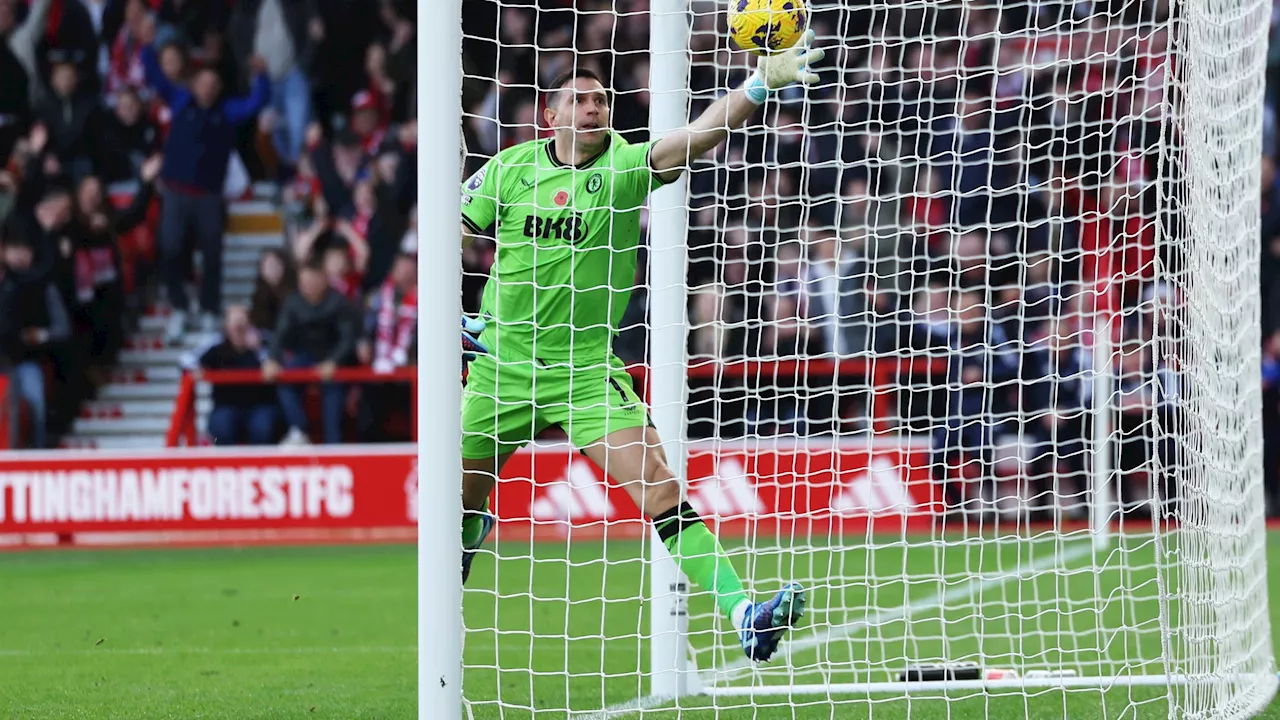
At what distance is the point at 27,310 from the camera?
1367cm

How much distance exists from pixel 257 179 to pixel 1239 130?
11.2m

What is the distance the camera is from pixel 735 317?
13.0 metres

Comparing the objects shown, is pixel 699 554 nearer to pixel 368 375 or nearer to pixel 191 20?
pixel 368 375

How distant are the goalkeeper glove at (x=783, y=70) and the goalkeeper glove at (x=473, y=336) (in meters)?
1.23

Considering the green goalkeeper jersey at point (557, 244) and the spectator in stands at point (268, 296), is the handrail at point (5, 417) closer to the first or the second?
the spectator in stands at point (268, 296)

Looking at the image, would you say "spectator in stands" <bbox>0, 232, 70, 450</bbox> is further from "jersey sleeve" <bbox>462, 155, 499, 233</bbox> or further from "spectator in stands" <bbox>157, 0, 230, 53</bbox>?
"jersey sleeve" <bbox>462, 155, 499, 233</bbox>

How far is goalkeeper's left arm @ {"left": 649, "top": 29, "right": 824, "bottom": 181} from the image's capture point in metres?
4.99

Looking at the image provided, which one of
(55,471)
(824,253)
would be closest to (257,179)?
(55,471)

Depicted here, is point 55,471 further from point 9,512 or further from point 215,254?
point 215,254

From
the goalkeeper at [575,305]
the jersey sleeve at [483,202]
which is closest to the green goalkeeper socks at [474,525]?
the goalkeeper at [575,305]

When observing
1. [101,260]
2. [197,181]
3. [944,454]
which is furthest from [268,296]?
[944,454]

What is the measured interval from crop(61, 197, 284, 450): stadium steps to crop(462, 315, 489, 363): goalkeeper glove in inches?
348

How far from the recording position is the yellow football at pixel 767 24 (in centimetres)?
498

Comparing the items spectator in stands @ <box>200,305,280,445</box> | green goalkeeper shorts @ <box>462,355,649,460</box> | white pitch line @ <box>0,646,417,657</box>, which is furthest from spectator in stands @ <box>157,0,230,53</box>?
green goalkeeper shorts @ <box>462,355,649,460</box>
